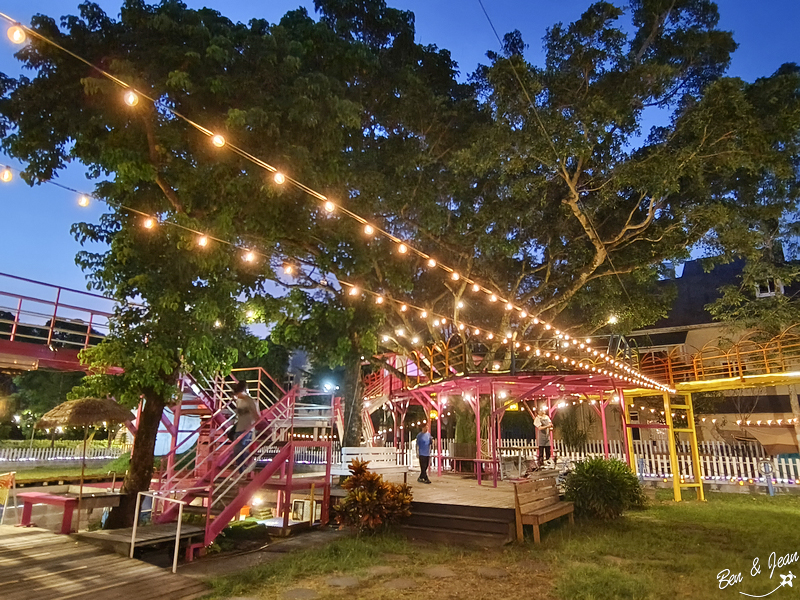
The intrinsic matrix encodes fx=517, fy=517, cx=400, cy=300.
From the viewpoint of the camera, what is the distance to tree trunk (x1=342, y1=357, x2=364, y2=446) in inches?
749

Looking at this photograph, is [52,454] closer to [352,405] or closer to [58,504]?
[352,405]

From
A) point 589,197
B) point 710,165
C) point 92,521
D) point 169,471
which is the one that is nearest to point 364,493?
point 169,471

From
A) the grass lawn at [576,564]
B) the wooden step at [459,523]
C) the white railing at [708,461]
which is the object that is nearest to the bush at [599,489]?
the grass lawn at [576,564]

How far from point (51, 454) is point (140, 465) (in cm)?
1644

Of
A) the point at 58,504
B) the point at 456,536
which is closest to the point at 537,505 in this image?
the point at 456,536

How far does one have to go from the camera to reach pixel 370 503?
31.7 feet

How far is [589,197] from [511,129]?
3905 mm

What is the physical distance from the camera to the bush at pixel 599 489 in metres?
11.0

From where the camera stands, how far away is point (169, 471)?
10.7m

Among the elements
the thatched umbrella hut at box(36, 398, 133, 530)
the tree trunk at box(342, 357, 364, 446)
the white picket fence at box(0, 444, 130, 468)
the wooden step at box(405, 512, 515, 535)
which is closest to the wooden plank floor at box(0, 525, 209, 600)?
the thatched umbrella hut at box(36, 398, 133, 530)

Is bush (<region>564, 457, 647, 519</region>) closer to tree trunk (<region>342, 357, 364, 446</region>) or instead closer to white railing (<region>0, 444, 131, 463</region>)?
tree trunk (<region>342, 357, 364, 446</region>)

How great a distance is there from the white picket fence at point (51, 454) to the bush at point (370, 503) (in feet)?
59.1

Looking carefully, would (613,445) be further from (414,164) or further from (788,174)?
(414,164)

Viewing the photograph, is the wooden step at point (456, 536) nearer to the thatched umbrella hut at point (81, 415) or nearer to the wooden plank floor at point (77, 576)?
the wooden plank floor at point (77, 576)
